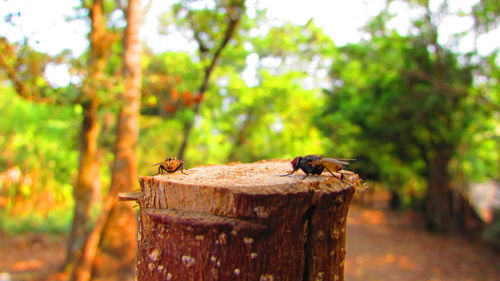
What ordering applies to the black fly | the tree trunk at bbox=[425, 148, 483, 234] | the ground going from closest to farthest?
the black fly
the ground
the tree trunk at bbox=[425, 148, 483, 234]

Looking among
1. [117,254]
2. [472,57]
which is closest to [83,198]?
[117,254]

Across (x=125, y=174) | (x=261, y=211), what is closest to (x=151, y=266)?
(x=261, y=211)

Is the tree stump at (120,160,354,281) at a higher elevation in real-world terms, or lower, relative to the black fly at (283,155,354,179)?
lower

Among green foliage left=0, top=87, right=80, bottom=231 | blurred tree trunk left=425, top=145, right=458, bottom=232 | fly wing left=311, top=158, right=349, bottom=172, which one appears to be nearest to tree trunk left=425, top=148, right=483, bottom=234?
blurred tree trunk left=425, top=145, right=458, bottom=232

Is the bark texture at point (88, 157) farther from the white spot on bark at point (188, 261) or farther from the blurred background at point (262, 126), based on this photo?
the white spot on bark at point (188, 261)

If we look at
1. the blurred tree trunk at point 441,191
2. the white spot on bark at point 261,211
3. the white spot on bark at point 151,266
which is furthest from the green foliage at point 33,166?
the white spot on bark at point 261,211

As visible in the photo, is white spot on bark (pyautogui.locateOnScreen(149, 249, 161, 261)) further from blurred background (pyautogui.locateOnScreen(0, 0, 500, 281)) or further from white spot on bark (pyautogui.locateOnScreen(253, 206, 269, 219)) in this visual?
blurred background (pyautogui.locateOnScreen(0, 0, 500, 281))
